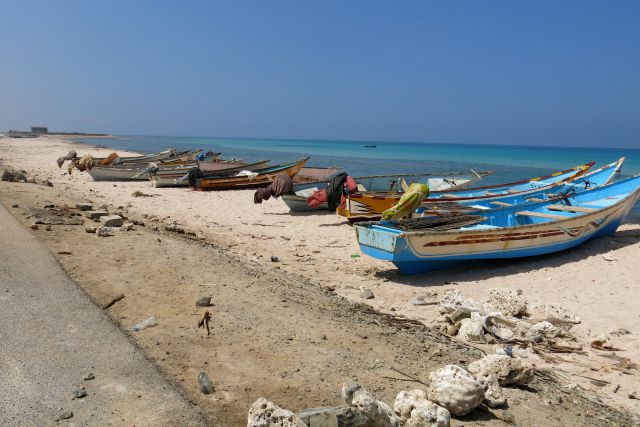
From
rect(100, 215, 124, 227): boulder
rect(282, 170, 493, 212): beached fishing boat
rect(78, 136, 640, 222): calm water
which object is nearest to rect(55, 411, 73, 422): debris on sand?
rect(100, 215, 124, 227): boulder

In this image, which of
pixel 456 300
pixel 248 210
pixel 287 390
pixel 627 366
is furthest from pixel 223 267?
pixel 248 210

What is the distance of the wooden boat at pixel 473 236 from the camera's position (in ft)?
27.6

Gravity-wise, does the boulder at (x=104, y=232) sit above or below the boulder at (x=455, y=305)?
above

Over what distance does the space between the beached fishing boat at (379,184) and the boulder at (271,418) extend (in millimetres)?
11872

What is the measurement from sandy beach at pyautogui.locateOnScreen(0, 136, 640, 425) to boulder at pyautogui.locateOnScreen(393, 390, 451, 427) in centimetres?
34

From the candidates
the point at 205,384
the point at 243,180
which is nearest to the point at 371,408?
the point at 205,384

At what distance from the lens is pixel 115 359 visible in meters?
4.09

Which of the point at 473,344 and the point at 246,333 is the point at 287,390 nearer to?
the point at 246,333

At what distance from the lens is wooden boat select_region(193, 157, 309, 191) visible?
2061cm

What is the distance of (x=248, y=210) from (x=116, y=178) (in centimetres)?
1078

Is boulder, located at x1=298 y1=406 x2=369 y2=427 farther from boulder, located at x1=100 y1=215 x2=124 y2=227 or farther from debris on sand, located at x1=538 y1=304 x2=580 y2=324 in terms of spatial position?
boulder, located at x1=100 y1=215 x2=124 y2=227

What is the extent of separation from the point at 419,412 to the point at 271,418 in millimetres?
1126

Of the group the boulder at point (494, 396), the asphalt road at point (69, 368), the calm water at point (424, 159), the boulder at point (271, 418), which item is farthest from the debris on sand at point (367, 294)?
the calm water at point (424, 159)

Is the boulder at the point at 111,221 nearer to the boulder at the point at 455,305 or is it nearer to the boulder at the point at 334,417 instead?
the boulder at the point at 455,305
